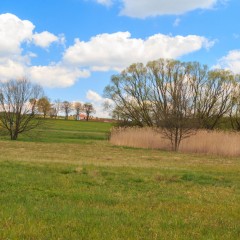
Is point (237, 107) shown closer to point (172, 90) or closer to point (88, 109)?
point (172, 90)

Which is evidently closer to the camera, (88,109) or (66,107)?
(88,109)

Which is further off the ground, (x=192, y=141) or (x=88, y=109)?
(x=88, y=109)

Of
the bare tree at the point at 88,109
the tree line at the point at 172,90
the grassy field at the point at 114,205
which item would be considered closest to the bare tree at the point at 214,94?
the tree line at the point at 172,90

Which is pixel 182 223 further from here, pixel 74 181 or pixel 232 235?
pixel 74 181

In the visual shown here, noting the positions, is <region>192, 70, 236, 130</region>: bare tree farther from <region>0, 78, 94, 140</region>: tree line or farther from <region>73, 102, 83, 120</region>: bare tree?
<region>73, 102, 83, 120</region>: bare tree

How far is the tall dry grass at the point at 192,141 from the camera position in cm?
2901

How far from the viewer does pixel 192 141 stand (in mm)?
31859

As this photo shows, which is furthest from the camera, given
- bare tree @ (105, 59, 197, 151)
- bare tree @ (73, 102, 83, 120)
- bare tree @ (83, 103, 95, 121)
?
bare tree @ (73, 102, 83, 120)

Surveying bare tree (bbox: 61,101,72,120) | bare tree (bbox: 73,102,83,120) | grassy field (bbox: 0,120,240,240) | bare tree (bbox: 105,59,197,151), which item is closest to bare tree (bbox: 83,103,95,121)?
bare tree (bbox: 73,102,83,120)

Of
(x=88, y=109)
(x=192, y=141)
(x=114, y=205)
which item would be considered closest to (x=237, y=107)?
(x=192, y=141)

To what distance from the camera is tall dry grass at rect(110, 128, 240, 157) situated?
29008mm

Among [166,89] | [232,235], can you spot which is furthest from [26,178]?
[166,89]

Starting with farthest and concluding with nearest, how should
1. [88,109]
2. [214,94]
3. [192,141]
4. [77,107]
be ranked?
1. [77,107]
2. [88,109]
3. [214,94]
4. [192,141]

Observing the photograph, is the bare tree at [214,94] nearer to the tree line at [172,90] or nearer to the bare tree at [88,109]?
the tree line at [172,90]
